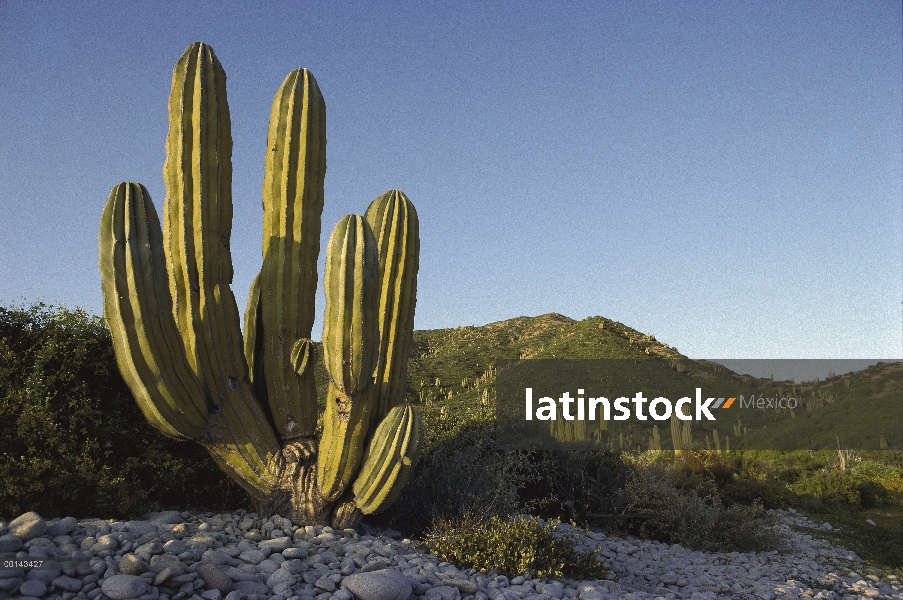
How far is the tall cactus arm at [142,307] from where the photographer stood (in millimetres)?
5832

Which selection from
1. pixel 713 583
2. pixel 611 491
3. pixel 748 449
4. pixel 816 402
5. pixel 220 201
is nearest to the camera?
pixel 220 201

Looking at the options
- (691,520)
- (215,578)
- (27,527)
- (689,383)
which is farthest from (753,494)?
(689,383)

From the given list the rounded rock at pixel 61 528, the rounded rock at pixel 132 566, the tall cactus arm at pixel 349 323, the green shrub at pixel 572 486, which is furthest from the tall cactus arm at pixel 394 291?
the green shrub at pixel 572 486

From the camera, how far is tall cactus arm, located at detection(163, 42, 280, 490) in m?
6.53

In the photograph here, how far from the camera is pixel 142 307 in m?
5.91

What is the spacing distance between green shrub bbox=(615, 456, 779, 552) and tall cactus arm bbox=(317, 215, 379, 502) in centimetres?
552

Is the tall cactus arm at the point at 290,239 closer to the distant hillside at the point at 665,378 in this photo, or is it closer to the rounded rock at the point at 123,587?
the rounded rock at the point at 123,587

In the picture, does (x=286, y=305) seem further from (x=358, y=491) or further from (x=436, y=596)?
(x=436, y=596)

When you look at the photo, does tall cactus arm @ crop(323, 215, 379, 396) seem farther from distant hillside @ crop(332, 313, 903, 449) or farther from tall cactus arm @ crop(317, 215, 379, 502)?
distant hillside @ crop(332, 313, 903, 449)

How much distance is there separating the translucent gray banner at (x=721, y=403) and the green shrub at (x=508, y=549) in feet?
39.3

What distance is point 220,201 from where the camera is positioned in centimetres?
674

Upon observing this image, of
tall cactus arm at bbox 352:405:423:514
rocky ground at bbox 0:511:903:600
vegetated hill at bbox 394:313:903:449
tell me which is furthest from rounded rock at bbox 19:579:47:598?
vegetated hill at bbox 394:313:903:449

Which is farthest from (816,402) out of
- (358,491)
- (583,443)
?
(358,491)

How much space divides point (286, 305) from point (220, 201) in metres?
1.17
